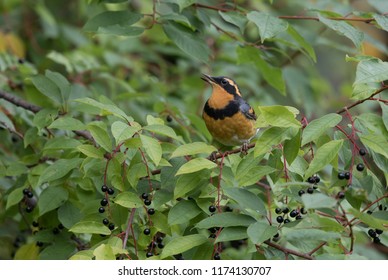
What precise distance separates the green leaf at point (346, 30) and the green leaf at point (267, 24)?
22 cm

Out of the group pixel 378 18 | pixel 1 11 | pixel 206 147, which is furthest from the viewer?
pixel 1 11

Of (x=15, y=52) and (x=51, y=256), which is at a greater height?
(x=51, y=256)

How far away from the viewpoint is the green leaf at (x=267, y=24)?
→ 3490mm

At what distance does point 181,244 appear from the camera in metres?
2.83

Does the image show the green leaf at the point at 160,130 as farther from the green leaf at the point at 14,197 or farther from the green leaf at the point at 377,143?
the green leaf at the point at 14,197

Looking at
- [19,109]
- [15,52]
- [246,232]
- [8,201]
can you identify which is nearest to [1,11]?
[15,52]

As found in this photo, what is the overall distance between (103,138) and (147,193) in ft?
1.13

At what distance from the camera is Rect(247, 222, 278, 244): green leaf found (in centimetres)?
268

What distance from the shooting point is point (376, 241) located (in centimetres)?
297

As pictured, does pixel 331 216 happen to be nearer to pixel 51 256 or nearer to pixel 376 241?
pixel 376 241

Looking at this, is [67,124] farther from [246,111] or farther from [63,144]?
[246,111]

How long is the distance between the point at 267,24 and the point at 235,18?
0.35 m

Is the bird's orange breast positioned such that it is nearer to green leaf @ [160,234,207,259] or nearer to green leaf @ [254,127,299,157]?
green leaf @ [254,127,299,157]

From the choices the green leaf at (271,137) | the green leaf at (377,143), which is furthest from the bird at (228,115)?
the green leaf at (377,143)
